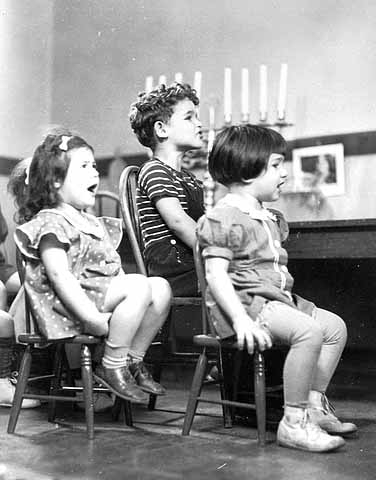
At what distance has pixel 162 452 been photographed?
6.57 ft

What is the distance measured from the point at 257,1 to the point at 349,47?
686mm

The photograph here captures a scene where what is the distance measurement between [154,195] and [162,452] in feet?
2.95

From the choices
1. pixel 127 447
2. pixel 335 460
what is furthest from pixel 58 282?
pixel 335 460

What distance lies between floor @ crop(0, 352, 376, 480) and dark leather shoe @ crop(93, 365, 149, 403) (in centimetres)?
11

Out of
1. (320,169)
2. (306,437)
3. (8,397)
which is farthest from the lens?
(320,169)

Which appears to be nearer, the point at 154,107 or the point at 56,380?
the point at 56,380

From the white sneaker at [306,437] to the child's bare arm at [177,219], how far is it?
2.42 feet

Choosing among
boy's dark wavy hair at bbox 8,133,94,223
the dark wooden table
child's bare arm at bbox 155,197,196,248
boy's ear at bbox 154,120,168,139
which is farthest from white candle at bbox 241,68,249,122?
boy's dark wavy hair at bbox 8,133,94,223

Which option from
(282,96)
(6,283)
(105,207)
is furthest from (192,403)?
(105,207)

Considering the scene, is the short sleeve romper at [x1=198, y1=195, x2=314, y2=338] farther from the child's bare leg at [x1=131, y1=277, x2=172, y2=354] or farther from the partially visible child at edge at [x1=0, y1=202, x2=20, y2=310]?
the partially visible child at edge at [x1=0, y1=202, x2=20, y2=310]

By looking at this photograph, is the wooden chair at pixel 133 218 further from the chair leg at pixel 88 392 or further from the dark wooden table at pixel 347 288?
the dark wooden table at pixel 347 288

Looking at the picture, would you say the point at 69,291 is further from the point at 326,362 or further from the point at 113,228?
the point at 326,362

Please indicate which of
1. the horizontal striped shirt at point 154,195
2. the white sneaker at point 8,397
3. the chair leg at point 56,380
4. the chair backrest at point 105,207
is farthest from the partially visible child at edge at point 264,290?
the chair backrest at point 105,207

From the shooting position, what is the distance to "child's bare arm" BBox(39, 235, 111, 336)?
2230mm
